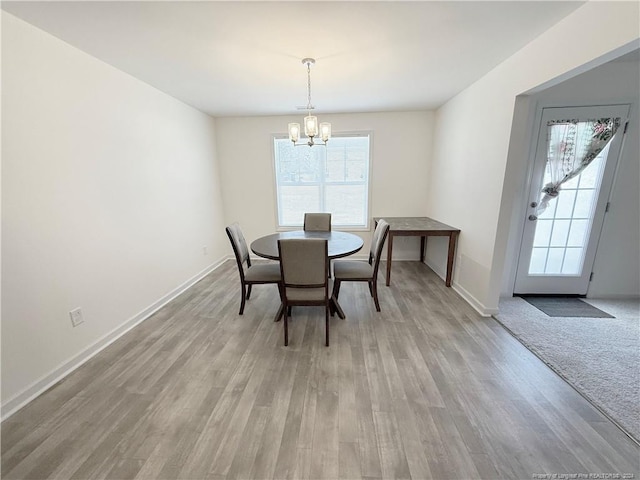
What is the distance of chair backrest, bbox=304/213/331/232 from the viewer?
3406 millimetres

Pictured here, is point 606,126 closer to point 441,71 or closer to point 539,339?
point 441,71

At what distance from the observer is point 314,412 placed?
1.54 m

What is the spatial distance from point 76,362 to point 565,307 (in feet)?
15.2

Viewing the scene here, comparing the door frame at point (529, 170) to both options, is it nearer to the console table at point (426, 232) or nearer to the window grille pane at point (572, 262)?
the window grille pane at point (572, 262)

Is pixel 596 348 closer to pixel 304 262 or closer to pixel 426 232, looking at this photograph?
pixel 426 232

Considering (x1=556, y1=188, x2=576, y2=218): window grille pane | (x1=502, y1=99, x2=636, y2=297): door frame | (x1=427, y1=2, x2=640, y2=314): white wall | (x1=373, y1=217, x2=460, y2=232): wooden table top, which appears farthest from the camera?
(x1=373, y1=217, x2=460, y2=232): wooden table top

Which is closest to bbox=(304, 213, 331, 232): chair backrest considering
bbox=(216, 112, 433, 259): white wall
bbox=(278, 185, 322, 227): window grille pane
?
bbox=(278, 185, 322, 227): window grille pane

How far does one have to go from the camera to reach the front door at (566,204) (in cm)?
257

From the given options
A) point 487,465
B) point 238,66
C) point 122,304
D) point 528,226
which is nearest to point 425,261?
point 528,226

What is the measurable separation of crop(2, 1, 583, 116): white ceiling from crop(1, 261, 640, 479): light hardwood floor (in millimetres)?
2388

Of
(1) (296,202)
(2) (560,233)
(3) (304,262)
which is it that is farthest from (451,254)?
(1) (296,202)

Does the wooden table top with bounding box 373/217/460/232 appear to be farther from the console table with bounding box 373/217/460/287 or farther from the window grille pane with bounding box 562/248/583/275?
the window grille pane with bounding box 562/248/583/275

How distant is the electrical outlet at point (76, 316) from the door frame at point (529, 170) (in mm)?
3899

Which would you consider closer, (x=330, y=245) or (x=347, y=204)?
A: (x=330, y=245)
